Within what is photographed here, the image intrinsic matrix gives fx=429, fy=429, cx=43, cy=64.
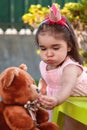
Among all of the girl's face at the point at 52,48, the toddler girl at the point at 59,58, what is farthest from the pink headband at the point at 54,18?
the girl's face at the point at 52,48

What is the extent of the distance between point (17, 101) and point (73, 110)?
27cm

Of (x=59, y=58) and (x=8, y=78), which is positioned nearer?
(x=8, y=78)

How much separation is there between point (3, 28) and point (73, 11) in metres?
2.15

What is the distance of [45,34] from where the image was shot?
1.97m

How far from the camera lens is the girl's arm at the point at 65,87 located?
172 centimetres

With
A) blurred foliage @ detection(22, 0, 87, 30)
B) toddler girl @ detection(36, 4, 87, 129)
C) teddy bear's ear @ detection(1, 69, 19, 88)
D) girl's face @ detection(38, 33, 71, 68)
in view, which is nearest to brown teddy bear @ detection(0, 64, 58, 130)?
teddy bear's ear @ detection(1, 69, 19, 88)

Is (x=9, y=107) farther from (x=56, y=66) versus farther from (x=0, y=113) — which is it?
(x=56, y=66)

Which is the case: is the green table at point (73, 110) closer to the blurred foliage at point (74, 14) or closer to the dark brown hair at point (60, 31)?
the dark brown hair at point (60, 31)

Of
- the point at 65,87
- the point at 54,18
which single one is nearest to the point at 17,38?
the point at 54,18

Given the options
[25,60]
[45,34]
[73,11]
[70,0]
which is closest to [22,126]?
[45,34]

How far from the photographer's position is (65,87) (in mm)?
1867

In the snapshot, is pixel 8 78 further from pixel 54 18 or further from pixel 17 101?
pixel 54 18

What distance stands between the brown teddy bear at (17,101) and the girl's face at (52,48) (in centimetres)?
22

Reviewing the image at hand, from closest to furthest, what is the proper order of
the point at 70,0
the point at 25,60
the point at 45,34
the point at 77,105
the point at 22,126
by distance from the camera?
the point at 22,126 → the point at 77,105 → the point at 45,34 → the point at 25,60 → the point at 70,0
